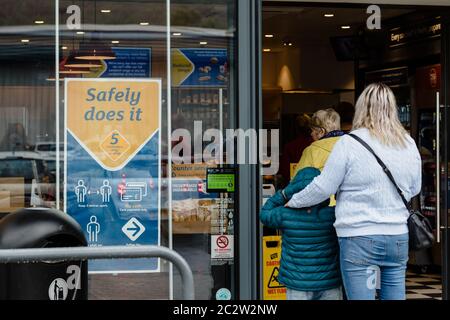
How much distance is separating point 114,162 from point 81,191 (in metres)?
0.32

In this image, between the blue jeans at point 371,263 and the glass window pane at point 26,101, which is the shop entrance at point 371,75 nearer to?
the blue jeans at point 371,263

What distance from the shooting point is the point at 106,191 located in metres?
6.21

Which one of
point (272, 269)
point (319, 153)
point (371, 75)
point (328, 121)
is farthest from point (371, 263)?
point (371, 75)

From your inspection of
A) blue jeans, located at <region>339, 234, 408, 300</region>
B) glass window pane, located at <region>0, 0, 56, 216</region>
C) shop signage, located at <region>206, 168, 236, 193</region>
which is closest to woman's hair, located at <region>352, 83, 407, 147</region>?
blue jeans, located at <region>339, 234, 408, 300</region>

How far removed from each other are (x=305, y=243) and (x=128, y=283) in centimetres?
170

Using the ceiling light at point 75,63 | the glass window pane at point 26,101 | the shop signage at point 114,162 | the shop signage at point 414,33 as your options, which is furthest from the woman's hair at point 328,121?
the shop signage at point 414,33

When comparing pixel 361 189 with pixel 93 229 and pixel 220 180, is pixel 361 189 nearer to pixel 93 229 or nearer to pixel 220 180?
pixel 220 180

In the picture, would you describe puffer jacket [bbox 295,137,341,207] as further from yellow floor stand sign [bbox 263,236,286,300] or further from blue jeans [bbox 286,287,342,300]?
yellow floor stand sign [bbox 263,236,286,300]

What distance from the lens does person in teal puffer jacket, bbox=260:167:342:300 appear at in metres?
5.04

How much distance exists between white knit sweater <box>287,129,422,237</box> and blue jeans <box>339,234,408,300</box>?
0.05 m

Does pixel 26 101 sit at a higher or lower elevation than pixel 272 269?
higher

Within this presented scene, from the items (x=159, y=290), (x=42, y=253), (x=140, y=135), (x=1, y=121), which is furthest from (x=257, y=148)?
(x=42, y=253)

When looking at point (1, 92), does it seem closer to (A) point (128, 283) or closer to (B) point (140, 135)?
(B) point (140, 135)

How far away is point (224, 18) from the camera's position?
6379mm
